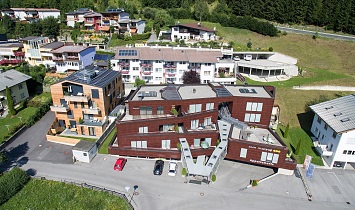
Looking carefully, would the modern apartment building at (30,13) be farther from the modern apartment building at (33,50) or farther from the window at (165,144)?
the window at (165,144)

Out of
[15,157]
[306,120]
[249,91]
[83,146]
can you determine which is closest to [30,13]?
[15,157]

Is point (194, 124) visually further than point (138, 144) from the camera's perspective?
Yes

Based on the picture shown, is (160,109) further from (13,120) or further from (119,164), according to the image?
(13,120)

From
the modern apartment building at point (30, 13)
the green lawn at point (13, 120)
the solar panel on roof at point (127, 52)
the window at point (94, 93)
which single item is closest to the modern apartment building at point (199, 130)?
the window at point (94, 93)

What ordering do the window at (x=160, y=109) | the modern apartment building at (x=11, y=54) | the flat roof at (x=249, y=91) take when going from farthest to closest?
1. the modern apartment building at (x=11, y=54)
2. the flat roof at (x=249, y=91)
3. the window at (x=160, y=109)

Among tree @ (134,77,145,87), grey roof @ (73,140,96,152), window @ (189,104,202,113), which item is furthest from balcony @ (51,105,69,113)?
window @ (189,104,202,113)

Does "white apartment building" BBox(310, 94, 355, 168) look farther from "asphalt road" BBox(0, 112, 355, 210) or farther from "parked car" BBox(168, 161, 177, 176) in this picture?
"parked car" BBox(168, 161, 177, 176)
